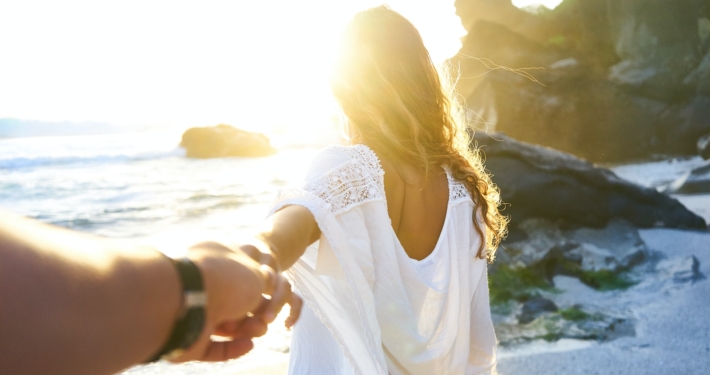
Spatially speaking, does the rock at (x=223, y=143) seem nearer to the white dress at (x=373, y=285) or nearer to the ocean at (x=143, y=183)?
the ocean at (x=143, y=183)

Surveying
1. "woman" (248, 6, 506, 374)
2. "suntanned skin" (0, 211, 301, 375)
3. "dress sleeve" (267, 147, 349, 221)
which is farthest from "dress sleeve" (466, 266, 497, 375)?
"suntanned skin" (0, 211, 301, 375)

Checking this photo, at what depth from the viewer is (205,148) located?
19859mm

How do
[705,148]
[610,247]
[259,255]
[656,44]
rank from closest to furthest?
[259,255] → [610,247] → [705,148] → [656,44]

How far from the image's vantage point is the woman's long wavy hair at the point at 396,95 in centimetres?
177

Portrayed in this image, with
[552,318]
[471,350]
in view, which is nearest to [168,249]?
[471,350]

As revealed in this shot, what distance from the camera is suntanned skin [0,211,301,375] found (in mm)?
483

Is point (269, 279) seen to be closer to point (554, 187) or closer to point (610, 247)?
point (554, 187)

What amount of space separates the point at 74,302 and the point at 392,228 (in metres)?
1.19

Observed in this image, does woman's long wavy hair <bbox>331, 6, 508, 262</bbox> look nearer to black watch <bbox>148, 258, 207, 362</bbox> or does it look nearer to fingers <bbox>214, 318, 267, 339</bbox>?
fingers <bbox>214, 318, 267, 339</bbox>

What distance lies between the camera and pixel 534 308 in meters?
4.26

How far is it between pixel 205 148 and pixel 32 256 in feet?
66.1

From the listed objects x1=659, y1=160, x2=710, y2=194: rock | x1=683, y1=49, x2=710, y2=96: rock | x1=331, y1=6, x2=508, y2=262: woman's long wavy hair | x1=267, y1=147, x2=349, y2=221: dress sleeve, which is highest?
x1=683, y1=49, x2=710, y2=96: rock

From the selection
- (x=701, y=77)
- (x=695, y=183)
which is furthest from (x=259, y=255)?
(x=701, y=77)

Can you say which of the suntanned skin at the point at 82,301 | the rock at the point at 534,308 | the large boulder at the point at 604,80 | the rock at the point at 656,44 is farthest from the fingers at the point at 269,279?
the rock at the point at 656,44
